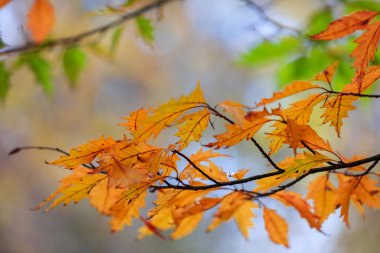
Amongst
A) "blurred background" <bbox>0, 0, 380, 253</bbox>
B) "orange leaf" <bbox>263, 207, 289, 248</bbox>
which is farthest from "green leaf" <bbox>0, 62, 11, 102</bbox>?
"blurred background" <bbox>0, 0, 380, 253</bbox>

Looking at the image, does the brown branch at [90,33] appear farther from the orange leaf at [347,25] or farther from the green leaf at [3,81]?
the orange leaf at [347,25]

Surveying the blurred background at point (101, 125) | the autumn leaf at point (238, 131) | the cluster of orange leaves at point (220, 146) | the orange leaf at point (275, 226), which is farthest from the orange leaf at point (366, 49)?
the blurred background at point (101, 125)

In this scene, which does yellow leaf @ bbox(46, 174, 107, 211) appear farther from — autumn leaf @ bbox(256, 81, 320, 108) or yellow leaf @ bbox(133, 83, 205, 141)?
autumn leaf @ bbox(256, 81, 320, 108)

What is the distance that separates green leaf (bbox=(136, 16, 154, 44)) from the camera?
0.94 m

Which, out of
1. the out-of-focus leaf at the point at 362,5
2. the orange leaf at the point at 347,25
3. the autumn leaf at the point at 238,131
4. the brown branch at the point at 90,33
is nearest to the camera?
the autumn leaf at the point at 238,131

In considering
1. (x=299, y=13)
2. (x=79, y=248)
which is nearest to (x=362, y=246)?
(x=299, y=13)

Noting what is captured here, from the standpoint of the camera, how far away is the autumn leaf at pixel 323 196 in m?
0.64

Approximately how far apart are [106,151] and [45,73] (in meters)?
0.67

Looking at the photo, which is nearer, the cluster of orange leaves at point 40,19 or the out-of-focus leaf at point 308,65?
the cluster of orange leaves at point 40,19

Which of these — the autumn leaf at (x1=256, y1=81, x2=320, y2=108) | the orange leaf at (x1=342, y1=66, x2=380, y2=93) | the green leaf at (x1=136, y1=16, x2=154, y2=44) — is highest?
the green leaf at (x1=136, y1=16, x2=154, y2=44)

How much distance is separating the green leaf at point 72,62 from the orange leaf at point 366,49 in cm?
79

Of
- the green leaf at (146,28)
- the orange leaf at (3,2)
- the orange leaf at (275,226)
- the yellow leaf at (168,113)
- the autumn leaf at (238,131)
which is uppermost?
the orange leaf at (3,2)

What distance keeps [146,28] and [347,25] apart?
0.52 metres

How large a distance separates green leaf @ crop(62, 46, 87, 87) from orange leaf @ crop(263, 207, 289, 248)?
666mm
